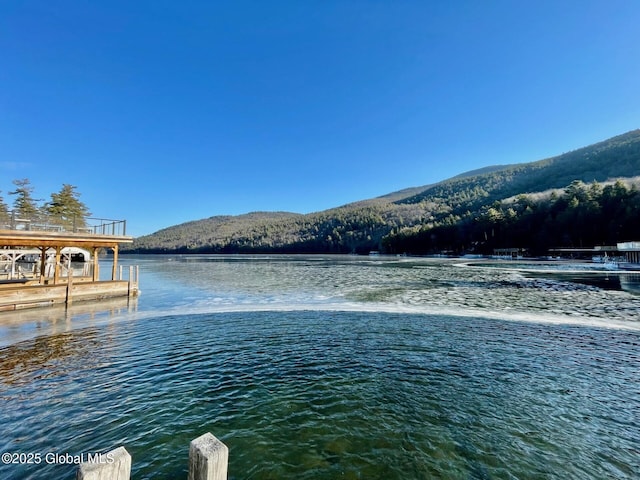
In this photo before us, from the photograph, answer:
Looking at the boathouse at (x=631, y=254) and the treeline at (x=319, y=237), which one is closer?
the boathouse at (x=631, y=254)

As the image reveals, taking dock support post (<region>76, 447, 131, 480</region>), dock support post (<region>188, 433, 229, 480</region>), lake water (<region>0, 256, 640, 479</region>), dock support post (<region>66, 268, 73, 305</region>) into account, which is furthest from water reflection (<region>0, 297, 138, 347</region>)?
dock support post (<region>188, 433, 229, 480</region>)

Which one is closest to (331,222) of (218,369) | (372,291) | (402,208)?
(402,208)

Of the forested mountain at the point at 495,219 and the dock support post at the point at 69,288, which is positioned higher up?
the forested mountain at the point at 495,219

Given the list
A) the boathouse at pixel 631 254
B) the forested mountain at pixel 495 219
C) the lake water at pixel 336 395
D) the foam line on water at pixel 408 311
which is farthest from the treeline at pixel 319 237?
the lake water at pixel 336 395

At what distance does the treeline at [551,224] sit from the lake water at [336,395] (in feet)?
225

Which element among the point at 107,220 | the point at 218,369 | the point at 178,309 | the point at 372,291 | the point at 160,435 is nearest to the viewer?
the point at 160,435

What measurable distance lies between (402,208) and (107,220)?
168m

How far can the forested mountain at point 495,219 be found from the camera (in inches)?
2672

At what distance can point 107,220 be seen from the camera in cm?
2064

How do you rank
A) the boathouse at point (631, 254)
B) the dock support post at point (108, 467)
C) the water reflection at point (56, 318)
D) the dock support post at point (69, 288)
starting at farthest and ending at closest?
the boathouse at point (631, 254), the dock support post at point (69, 288), the water reflection at point (56, 318), the dock support post at point (108, 467)

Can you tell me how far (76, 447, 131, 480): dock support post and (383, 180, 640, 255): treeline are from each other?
3267 inches

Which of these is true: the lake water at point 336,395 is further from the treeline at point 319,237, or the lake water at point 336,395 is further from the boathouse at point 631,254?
the treeline at point 319,237

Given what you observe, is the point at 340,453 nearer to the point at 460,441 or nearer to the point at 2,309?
the point at 460,441

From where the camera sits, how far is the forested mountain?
6788 cm
